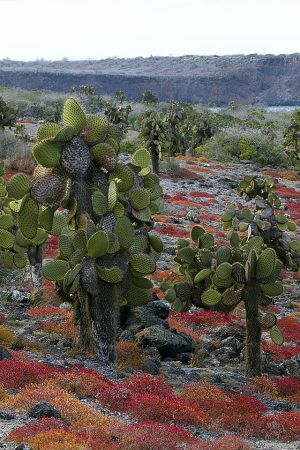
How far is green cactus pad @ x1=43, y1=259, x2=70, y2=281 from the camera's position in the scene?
10906mm

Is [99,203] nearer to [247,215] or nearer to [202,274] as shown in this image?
[202,274]

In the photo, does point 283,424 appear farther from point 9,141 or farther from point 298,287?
point 9,141

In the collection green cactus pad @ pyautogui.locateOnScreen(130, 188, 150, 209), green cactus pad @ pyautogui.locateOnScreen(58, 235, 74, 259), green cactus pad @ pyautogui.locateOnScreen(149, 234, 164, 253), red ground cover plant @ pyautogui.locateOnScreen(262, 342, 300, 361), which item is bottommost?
red ground cover plant @ pyautogui.locateOnScreen(262, 342, 300, 361)

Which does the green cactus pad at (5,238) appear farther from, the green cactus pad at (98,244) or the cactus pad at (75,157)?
the green cactus pad at (98,244)

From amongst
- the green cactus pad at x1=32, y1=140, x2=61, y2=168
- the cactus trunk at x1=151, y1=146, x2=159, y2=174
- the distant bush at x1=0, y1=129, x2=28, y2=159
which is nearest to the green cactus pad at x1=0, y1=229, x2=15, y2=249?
the green cactus pad at x1=32, y1=140, x2=61, y2=168

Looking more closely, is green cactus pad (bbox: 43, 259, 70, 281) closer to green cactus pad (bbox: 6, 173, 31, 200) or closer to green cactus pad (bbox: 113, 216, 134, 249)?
green cactus pad (bbox: 113, 216, 134, 249)

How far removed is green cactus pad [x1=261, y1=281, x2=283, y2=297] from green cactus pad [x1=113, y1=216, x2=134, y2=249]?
8.83ft

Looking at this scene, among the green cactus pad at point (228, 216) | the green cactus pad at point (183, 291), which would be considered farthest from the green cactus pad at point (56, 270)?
the green cactus pad at point (228, 216)

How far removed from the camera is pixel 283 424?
28.5ft

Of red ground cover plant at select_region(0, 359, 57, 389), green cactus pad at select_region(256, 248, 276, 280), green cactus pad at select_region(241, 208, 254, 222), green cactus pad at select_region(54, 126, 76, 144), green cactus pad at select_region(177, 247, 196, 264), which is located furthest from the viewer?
green cactus pad at select_region(241, 208, 254, 222)

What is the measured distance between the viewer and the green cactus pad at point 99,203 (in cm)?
A: 1053

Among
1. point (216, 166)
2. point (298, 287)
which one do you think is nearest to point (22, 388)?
point (298, 287)

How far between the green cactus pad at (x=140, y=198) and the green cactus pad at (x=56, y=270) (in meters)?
1.59

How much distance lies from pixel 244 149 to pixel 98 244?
59.9 meters
